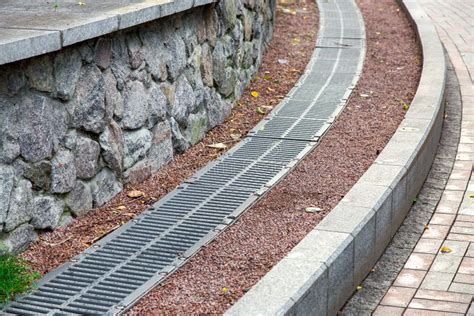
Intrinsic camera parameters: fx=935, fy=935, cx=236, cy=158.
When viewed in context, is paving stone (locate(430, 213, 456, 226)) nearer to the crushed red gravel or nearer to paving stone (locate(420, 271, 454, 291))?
the crushed red gravel

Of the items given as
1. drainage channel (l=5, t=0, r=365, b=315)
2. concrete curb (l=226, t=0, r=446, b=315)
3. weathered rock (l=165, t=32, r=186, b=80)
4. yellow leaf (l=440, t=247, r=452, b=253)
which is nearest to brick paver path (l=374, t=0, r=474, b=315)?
yellow leaf (l=440, t=247, r=452, b=253)

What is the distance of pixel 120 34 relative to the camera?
577cm

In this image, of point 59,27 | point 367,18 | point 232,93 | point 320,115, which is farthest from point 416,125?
point 367,18

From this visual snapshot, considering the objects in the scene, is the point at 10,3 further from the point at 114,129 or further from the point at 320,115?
the point at 320,115

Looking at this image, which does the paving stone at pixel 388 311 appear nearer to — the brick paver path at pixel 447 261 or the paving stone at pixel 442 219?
the brick paver path at pixel 447 261

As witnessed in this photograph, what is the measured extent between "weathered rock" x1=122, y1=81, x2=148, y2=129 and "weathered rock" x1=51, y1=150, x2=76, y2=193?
25.3 inches

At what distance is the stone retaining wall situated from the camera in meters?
4.85

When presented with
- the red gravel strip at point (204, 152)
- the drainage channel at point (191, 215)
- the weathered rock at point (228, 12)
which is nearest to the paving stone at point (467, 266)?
the drainage channel at point (191, 215)

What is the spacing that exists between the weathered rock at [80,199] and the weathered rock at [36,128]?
14.3 inches

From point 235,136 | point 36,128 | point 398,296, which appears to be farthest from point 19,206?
point 235,136

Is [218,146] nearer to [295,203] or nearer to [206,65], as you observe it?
[206,65]

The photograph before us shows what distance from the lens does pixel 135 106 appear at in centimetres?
601

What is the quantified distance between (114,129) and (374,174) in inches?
65.6

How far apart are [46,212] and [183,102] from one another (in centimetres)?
190
